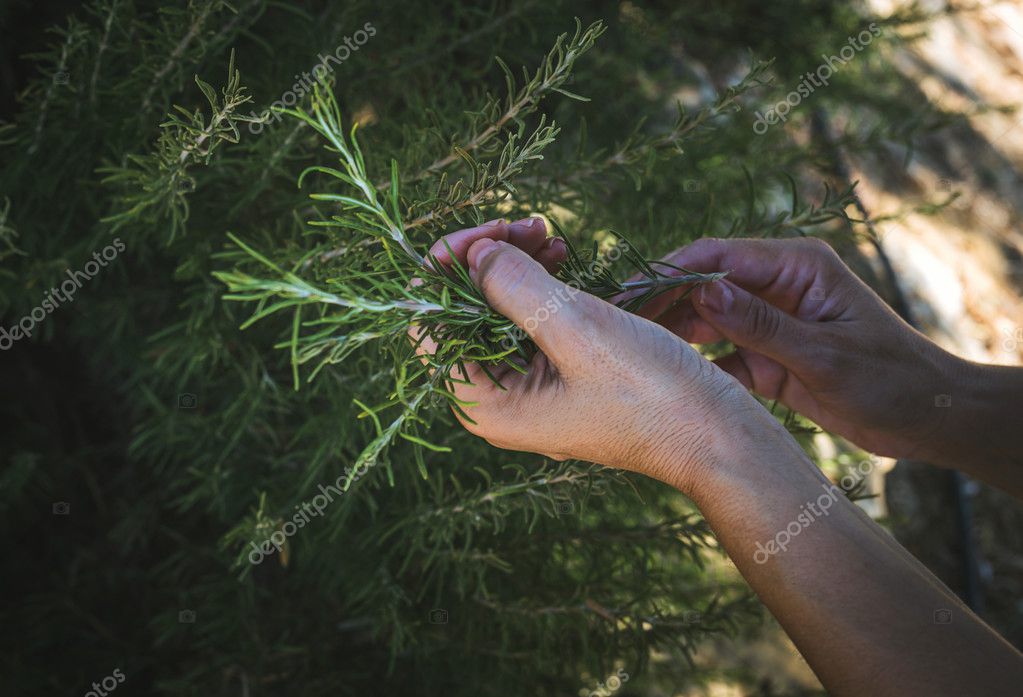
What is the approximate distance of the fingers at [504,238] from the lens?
753 millimetres

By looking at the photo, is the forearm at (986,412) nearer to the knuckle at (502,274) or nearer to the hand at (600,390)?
the hand at (600,390)

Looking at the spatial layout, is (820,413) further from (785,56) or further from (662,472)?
(785,56)

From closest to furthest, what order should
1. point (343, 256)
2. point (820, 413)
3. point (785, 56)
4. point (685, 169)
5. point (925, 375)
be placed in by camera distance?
point (343, 256)
point (925, 375)
point (820, 413)
point (685, 169)
point (785, 56)

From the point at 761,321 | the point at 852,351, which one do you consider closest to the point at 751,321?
the point at 761,321

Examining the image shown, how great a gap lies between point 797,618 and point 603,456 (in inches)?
8.8

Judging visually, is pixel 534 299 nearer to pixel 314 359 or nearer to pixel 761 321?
pixel 761 321

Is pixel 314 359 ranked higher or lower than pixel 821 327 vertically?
higher

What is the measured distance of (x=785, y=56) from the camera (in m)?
1.99

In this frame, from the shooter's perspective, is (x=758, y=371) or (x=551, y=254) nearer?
(x=551, y=254)

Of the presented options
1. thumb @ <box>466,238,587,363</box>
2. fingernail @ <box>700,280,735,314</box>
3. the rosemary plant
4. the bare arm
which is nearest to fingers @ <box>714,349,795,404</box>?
the bare arm

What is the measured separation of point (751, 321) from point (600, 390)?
1.26 feet

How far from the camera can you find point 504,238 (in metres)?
0.79

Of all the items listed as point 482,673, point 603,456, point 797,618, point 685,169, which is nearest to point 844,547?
point 797,618

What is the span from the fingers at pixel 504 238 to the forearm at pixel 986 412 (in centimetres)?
61
